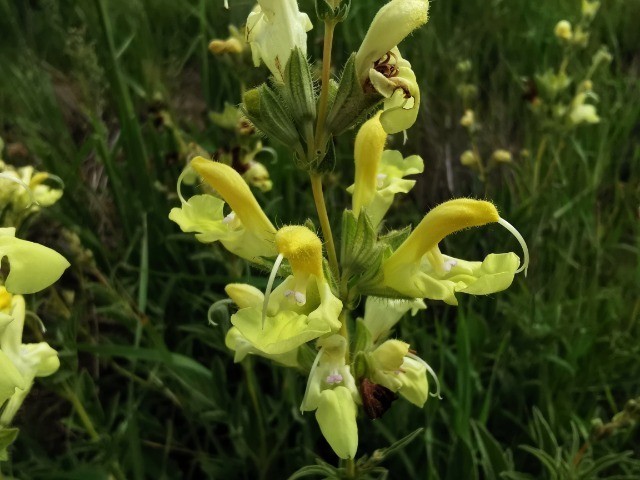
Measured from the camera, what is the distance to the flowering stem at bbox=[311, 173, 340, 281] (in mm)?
1100

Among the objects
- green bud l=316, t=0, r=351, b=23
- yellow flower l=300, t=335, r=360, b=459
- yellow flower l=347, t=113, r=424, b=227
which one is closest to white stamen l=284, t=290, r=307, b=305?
yellow flower l=300, t=335, r=360, b=459

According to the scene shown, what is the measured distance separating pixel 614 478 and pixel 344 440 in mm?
766

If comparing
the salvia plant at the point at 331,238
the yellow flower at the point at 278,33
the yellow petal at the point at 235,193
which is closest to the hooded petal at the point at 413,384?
the salvia plant at the point at 331,238

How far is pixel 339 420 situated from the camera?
Answer: 3.55 feet

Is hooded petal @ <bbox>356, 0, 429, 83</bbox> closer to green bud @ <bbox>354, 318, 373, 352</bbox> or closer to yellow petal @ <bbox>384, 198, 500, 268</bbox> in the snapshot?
yellow petal @ <bbox>384, 198, 500, 268</bbox>

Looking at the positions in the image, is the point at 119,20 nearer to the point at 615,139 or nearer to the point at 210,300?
the point at 210,300

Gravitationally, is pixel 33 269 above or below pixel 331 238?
above

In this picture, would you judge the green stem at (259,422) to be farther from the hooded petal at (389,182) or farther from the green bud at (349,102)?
the green bud at (349,102)

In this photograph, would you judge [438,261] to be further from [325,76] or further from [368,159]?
[325,76]

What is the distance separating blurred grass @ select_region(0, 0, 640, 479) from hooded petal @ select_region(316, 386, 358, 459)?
46 cm

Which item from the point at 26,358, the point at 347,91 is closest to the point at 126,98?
the point at 26,358

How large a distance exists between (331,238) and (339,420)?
0.99 feet

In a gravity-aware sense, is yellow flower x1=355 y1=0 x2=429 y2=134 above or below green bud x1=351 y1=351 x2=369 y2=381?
above

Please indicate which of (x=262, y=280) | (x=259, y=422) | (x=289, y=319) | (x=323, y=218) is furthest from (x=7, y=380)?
(x=262, y=280)
